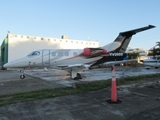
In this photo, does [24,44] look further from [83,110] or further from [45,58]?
[83,110]

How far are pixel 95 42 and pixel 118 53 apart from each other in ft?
91.6

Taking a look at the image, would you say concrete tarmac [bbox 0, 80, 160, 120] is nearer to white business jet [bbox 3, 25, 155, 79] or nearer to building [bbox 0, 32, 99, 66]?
white business jet [bbox 3, 25, 155, 79]

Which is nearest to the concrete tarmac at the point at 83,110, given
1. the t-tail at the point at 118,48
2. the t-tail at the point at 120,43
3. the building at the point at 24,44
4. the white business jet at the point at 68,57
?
the white business jet at the point at 68,57

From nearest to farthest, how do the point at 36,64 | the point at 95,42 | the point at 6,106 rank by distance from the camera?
the point at 6,106 → the point at 36,64 → the point at 95,42

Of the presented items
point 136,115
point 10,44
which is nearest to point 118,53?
point 136,115

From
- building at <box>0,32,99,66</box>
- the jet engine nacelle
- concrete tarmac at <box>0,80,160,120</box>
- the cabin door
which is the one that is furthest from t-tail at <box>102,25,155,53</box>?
building at <box>0,32,99,66</box>

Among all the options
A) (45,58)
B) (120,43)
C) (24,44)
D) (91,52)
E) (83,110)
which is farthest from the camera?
(24,44)

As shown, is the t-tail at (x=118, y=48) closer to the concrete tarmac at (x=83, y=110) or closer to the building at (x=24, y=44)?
the concrete tarmac at (x=83, y=110)

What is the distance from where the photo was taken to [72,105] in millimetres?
4523

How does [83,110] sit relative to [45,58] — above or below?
below

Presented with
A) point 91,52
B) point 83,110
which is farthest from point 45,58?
point 83,110

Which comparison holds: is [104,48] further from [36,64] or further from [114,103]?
→ [114,103]

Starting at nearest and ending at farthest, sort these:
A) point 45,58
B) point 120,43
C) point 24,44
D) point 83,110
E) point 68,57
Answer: point 83,110 → point 45,58 → point 68,57 → point 120,43 → point 24,44

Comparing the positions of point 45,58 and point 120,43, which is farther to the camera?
point 120,43
